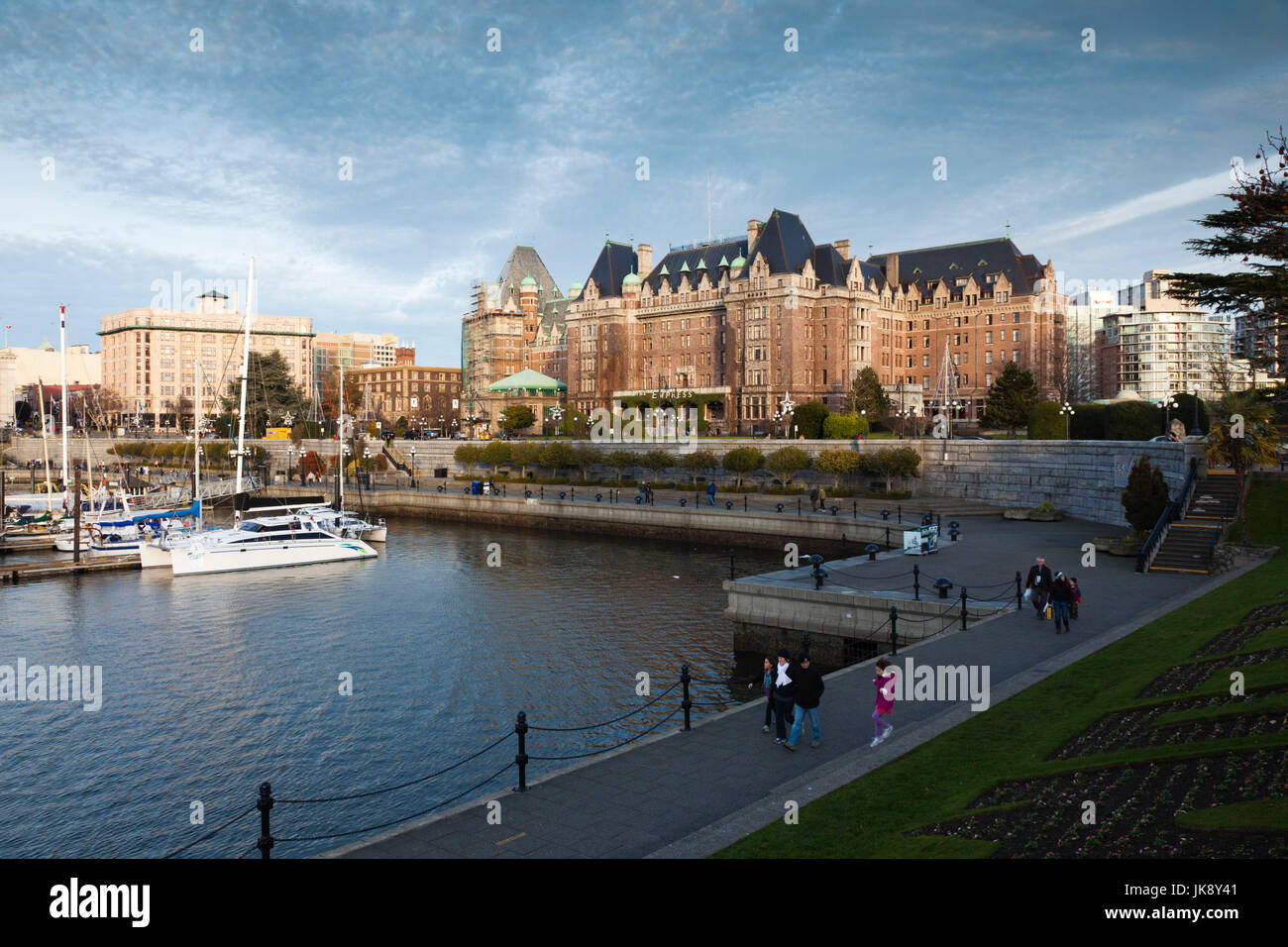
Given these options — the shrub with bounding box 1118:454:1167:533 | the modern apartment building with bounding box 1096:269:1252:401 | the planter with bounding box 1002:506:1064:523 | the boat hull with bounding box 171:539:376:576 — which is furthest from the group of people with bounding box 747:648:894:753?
the modern apartment building with bounding box 1096:269:1252:401

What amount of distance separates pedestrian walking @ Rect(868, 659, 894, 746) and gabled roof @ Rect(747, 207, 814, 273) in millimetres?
→ 98769

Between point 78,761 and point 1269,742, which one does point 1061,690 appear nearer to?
point 1269,742

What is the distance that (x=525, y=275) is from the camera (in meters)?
182

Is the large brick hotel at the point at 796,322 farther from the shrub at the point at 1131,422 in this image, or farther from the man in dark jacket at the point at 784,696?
the man in dark jacket at the point at 784,696

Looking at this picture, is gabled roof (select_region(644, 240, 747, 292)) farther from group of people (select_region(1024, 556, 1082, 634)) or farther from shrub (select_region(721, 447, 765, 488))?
group of people (select_region(1024, 556, 1082, 634))

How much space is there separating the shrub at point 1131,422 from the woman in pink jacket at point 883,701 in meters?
46.4

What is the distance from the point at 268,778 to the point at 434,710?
518 centimetres

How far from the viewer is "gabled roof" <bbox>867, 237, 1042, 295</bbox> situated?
113m

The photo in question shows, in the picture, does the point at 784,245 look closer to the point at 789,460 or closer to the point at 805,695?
the point at 789,460

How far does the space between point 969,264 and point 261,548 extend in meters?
102

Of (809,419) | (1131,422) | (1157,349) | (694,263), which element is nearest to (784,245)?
(694,263)
